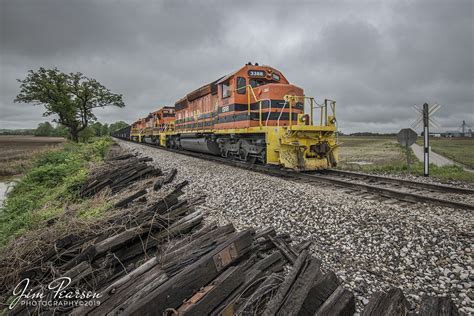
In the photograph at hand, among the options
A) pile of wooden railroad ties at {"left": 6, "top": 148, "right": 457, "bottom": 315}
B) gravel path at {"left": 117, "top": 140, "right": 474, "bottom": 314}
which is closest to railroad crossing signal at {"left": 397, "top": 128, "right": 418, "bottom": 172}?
gravel path at {"left": 117, "top": 140, "right": 474, "bottom": 314}

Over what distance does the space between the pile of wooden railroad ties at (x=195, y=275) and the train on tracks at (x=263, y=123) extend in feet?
18.2

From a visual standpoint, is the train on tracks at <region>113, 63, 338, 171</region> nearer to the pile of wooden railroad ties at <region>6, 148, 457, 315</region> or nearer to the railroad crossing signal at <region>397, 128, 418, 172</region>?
the railroad crossing signal at <region>397, 128, 418, 172</region>

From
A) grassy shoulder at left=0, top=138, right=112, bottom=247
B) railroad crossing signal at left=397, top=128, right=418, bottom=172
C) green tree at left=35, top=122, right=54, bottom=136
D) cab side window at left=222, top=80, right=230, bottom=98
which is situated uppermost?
green tree at left=35, top=122, right=54, bottom=136

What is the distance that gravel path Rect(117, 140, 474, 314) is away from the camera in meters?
2.73

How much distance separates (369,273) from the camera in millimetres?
2893

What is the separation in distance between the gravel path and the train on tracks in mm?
2786

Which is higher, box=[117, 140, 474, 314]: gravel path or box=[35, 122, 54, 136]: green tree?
box=[35, 122, 54, 136]: green tree

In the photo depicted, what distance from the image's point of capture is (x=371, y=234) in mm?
3752

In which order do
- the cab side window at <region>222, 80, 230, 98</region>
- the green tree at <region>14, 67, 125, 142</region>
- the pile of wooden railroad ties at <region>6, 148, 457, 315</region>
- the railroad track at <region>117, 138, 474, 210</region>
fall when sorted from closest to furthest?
the pile of wooden railroad ties at <region>6, 148, 457, 315</region>, the railroad track at <region>117, 138, 474, 210</region>, the cab side window at <region>222, 80, 230, 98</region>, the green tree at <region>14, 67, 125, 142</region>

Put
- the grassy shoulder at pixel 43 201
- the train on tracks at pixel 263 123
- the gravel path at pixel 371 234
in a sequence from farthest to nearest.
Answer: the train on tracks at pixel 263 123, the grassy shoulder at pixel 43 201, the gravel path at pixel 371 234

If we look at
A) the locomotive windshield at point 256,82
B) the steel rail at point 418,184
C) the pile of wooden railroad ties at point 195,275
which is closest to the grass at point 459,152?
the steel rail at point 418,184

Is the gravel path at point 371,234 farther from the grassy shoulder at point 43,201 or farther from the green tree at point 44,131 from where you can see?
the green tree at point 44,131

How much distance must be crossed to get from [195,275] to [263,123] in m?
8.53

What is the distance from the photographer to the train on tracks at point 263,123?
875 cm
